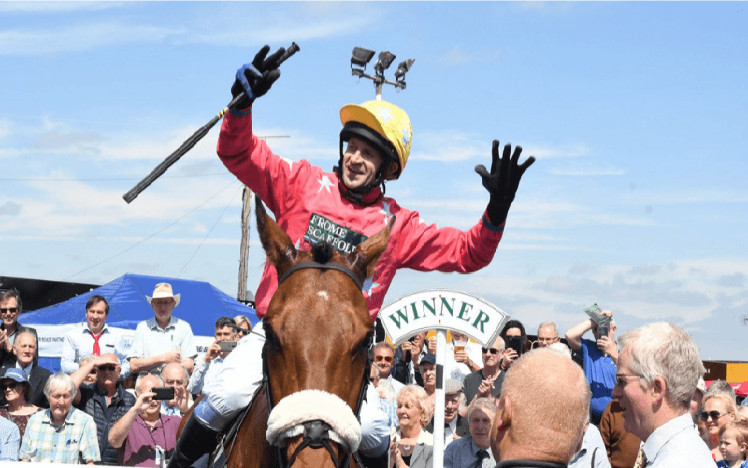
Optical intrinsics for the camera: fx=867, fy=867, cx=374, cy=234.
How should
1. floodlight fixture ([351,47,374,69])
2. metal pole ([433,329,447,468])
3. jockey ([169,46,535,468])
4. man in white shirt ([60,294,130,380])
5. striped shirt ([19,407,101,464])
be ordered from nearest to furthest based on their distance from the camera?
jockey ([169,46,535,468]) < metal pole ([433,329,447,468]) < striped shirt ([19,407,101,464]) < man in white shirt ([60,294,130,380]) < floodlight fixture ([351,47,374,69])

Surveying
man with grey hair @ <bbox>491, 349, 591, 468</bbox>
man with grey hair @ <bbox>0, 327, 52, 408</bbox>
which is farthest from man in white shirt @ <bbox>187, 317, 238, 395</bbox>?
man with grey hair @ <bbox>491, 349, 591, 468</bbox>

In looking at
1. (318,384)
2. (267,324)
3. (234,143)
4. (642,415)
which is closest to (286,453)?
(318,384)

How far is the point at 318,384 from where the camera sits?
3479 mm

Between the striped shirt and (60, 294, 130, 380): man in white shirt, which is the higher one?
(60, 294, 130, 380): man in white shirt

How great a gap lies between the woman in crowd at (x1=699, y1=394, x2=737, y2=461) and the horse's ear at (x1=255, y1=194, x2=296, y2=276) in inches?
208

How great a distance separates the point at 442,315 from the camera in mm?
6324

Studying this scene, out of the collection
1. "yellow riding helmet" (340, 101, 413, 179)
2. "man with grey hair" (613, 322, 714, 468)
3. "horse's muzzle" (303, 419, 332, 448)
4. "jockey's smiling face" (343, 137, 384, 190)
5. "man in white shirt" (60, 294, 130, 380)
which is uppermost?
"yellow riding helmet" (340, 101, 413, 179)

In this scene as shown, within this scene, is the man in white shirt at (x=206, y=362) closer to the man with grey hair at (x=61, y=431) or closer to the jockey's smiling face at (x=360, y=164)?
the man with grey hair at (x=61, y=431)

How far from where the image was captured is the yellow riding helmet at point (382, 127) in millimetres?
4801

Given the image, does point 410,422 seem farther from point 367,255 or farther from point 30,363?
point 367,255

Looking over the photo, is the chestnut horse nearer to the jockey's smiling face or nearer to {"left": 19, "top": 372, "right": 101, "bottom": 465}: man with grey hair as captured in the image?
the jockey's smiling face

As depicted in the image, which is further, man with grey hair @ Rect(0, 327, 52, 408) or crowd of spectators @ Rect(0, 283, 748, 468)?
man with grey hair @ Rect(0, 327, 52, 408)

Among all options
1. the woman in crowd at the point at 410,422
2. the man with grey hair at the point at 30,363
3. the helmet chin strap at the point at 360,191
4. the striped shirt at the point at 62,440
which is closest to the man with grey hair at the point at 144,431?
the striped shirt at the point at 62,440

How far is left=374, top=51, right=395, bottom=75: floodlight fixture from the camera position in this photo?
21.0 m
